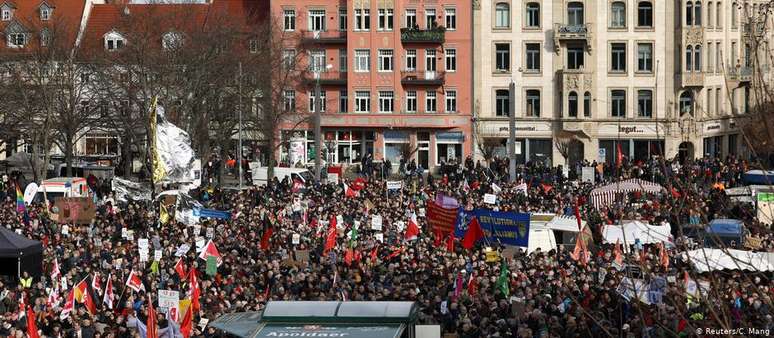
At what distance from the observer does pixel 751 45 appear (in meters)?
11.5

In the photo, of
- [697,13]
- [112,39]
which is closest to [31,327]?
[697,13]

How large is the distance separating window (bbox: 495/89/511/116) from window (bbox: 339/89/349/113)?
6.89 metres

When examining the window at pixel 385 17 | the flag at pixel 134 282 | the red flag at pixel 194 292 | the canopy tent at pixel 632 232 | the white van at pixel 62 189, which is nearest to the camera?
the red flag at pixel 194 292

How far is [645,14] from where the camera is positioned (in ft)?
229

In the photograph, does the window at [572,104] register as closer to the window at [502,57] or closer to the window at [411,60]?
the window at [502,57]

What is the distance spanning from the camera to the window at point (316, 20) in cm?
7212

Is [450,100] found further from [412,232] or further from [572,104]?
[412,232]

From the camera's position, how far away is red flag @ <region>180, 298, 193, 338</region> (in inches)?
944

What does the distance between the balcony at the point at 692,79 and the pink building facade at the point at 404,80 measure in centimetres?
957

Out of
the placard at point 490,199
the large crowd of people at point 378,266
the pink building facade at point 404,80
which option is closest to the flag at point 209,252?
the large crowd of people at point 378,266

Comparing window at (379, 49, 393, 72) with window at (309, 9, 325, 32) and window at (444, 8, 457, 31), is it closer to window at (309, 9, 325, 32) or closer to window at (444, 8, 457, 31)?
window at (444, 8, 457, 31)

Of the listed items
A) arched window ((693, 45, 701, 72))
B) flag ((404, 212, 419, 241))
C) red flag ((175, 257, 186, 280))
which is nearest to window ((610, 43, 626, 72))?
arched window ((693, 45, 701, 72))

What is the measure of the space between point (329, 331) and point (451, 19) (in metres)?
56.3

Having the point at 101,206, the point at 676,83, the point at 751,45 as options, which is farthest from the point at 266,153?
the point at 751,45
